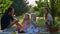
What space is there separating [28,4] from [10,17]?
0.26 metres

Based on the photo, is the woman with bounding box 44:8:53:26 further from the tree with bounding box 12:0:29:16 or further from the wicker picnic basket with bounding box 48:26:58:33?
the tree with bounding box 12:0:29:16

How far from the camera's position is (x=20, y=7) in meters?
2.00

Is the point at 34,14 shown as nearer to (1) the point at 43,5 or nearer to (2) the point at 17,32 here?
(1) the point at 43,5

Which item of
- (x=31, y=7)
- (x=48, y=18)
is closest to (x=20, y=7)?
(x=31, y=7)

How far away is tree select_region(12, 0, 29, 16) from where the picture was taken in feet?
6.54

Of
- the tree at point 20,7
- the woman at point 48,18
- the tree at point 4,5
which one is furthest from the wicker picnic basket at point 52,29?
the tree at point 4,5

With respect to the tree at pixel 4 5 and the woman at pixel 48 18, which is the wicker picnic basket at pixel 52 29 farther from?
the tree at pixel 4 5

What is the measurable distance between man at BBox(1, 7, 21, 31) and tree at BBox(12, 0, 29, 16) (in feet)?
0.17

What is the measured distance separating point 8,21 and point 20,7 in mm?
218

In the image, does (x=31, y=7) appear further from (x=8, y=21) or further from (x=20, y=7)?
(x=8, y=21)

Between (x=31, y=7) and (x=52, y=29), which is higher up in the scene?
(x=31, y=7)

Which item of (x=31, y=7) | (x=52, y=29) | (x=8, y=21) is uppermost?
(x=31, y=7)

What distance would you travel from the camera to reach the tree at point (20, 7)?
1.99 metres

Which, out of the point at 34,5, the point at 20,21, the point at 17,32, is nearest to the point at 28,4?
the point at 34,5
